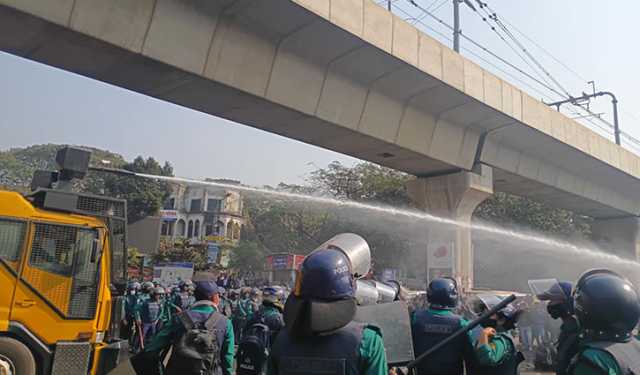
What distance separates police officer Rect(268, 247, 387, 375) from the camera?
201 centimetres

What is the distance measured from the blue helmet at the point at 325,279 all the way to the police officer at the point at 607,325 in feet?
3.42

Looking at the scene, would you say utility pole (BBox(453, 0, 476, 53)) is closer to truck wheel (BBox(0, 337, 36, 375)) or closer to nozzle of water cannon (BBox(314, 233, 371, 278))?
nozzle of water cannon (BBox(314, 233, 371, 278))

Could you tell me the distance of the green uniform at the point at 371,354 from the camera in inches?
79.6

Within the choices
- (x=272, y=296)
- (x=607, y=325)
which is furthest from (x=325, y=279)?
(x=272, y=296)

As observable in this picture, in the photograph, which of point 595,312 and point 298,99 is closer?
point 595,312

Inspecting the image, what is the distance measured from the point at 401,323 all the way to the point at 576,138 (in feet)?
48.6

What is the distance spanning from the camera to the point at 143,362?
367 cm

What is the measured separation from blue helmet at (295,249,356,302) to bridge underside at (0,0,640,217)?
6223mm

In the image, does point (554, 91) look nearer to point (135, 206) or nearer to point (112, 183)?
point (135, 206)

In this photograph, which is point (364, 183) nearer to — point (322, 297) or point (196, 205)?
point (322, 297)

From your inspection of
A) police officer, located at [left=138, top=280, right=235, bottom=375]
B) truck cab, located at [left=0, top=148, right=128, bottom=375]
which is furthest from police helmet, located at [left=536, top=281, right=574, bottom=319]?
truck cab, located at [left=0, top=148, right=128, bottom=375]

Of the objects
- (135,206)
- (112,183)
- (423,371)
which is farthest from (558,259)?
(112,183)

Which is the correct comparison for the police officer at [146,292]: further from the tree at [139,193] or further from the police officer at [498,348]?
the tree at [139,193]

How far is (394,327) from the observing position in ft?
9.05
